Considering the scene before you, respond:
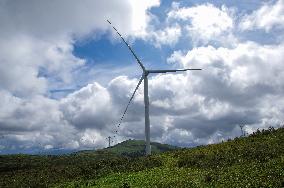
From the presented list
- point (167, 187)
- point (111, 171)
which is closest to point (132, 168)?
point (111, 171)

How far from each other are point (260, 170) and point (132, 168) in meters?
14.9

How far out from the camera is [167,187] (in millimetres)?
26516

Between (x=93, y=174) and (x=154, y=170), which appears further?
(x=93, y=174)

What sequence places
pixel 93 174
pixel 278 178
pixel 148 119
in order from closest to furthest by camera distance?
pixel 278 178, pixel 93 174, pixel 148 119

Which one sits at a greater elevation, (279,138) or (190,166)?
(279,138)

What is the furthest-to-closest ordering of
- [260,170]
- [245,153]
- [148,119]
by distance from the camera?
[148,119] < [245,153] < [260,170]

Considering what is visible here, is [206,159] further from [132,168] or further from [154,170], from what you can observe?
[132,168]

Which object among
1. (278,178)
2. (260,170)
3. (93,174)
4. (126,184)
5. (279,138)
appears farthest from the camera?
(93,174)

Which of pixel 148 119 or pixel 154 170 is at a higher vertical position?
pixel 148 119

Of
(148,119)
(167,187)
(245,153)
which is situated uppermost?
(148,119)

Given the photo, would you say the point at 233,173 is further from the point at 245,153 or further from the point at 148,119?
the point at 148,119

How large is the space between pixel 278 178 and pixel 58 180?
1007 inches

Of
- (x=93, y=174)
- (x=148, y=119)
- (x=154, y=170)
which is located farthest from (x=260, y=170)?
(x=148, y=119)

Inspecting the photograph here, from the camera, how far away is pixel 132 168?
1512 inches
